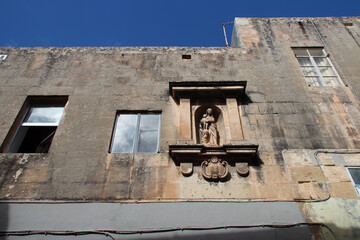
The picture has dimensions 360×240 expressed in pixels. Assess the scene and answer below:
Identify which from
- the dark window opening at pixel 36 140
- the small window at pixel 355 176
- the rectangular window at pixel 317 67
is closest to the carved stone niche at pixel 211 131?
the small window at pixel 355 176

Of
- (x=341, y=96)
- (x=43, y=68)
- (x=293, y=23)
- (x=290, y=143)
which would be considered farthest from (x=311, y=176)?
(x=43, y=68)

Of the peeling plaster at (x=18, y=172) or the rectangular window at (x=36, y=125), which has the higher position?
the rectangular window at (x=36, y=125)

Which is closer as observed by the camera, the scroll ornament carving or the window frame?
the scroll ornament carving

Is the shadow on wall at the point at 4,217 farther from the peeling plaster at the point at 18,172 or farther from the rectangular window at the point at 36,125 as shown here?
the rectangular window at the point at 36,125

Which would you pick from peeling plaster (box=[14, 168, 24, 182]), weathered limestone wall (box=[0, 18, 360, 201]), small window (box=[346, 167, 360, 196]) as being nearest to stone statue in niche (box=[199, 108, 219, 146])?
weathered limestone wall (box=[0, 18, 360, 201])

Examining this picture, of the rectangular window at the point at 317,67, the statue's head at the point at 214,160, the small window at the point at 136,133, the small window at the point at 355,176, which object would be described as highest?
the rectangular window at the point at 317,67

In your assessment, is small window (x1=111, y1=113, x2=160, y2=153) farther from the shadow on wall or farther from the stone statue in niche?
the shadow on wall

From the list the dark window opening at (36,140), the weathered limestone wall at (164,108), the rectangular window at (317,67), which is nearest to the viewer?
the weathered limestone wall at (164,108)

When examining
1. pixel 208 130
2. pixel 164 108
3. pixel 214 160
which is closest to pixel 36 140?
pixel 164 108

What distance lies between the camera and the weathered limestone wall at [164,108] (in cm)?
598

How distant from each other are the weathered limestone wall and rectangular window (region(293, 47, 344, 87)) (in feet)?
1.04

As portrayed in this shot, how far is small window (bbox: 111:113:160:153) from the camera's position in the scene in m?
6.83

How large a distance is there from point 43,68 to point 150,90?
3.86 meters

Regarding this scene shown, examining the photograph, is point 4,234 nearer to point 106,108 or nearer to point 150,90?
point 106,108
